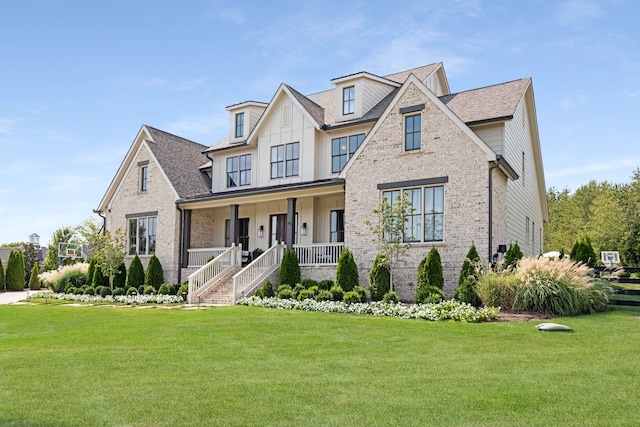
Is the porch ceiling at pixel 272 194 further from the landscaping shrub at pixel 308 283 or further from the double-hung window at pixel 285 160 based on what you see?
the landscaping shrub at pixel 308 283

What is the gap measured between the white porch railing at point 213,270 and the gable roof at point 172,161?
15.0ft

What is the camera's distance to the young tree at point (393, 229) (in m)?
17.9

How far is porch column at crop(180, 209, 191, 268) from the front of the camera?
2572 centimetres

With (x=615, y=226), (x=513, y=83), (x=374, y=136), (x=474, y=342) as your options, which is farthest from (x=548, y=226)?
(x=474, y=342)

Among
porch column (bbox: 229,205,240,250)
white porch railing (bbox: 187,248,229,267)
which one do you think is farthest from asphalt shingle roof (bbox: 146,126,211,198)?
porch column (bbox: 229,205,240,250)

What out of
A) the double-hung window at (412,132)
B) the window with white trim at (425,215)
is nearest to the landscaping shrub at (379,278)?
the window with white trim at (425,215)

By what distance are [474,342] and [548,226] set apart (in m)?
44.4

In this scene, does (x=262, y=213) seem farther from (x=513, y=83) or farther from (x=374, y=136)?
(x=513, y=83)

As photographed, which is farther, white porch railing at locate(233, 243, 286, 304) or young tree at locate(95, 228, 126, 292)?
young tree at locate(95, 228, 126, 292)

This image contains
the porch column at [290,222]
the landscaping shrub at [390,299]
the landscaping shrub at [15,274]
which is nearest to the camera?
the landscaping shrub at [390,299]

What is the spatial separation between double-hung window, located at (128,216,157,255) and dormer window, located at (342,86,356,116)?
10253mm

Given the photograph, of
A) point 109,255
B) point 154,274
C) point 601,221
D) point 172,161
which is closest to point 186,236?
point 154,274

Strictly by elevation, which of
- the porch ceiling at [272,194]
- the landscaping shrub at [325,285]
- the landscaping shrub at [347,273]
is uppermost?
the porch ceiling at [272,194]

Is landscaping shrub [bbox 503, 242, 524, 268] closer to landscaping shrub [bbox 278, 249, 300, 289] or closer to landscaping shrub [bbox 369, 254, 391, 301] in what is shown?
landscaping shrub [bbox 369, 254, 391, 301]
